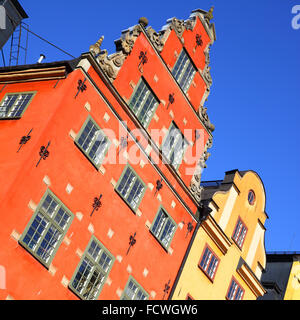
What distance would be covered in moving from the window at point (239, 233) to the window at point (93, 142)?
988cm

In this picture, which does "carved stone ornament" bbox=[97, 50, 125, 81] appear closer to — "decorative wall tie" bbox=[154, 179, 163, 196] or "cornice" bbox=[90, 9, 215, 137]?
"cornice" bbox=[90, 9, 215, 137]

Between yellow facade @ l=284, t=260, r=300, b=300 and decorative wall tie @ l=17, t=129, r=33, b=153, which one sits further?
yellow facade @ l=284, t=260, r=300, b=300

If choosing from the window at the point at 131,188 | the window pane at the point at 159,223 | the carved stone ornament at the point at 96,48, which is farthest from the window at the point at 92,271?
the carved stone ornament at the point at 96,48

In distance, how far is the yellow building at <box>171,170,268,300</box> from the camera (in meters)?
22.9

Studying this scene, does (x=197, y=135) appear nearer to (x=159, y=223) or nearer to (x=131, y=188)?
(x=159, y=223)

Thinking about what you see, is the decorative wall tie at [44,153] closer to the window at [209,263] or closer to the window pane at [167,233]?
the window pane at [167,233]

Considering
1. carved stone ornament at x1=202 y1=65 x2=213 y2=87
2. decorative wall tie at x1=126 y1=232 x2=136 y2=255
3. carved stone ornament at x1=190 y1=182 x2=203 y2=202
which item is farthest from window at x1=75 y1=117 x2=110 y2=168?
carved stone ornament at x1=202 y1=65 x2=213 y2=87

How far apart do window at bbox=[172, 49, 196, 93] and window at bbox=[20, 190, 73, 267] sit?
9505 millimetres

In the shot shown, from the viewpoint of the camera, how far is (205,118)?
82.9 feet

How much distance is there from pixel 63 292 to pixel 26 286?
1549 mm

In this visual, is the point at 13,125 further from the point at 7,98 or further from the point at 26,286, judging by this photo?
the point at 26,286

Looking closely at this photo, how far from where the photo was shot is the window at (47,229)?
1606cm

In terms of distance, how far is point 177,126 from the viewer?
2312cm
